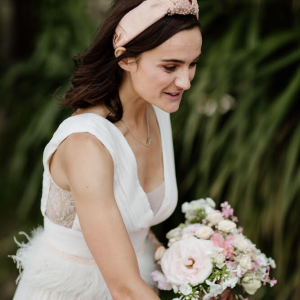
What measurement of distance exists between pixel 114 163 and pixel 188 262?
0.40m

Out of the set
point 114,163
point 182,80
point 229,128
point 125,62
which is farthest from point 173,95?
point 229,128

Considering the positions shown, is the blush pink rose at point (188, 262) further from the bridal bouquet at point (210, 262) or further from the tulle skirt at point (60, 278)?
the tulle skirt at point (60, 278)

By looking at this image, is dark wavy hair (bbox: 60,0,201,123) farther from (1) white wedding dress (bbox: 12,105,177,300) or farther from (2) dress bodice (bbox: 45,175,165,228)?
(2) dress bodice (bbox: 45,175,165,228)

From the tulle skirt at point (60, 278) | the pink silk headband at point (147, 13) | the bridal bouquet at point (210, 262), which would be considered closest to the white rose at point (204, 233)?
the bridal bouquet at point (210, 262)

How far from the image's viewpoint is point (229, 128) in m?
2.79

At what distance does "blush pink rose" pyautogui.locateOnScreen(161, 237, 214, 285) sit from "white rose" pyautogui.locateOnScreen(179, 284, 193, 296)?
1cm

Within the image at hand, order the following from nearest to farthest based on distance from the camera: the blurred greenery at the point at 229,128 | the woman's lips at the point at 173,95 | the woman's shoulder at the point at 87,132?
the woman's shoulder at the point at 87,132
the woman's lips at the point at 173,95
the blurred greenery at the point at 229,128

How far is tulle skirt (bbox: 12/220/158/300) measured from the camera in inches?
66.1

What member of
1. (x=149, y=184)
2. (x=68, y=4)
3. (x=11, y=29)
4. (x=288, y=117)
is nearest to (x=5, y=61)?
(x=11, y=29)

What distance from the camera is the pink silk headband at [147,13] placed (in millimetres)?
1485

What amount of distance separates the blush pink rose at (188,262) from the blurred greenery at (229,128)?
1.03 metres

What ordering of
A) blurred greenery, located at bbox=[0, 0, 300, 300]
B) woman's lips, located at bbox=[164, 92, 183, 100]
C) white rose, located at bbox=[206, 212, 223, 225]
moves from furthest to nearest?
blurred greenery, located at bbox=[0, 0, 300, 300], white rose, located at bbox=[206, 212, 223, 225], woman's lips, located at bbox=[164, 92, 183, 100]

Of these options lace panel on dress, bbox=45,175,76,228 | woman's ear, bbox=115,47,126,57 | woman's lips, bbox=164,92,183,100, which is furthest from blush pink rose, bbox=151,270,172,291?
woman's ear, bbox=115,47,126,57

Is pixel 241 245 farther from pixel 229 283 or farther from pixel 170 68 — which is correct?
pixel 170 68
